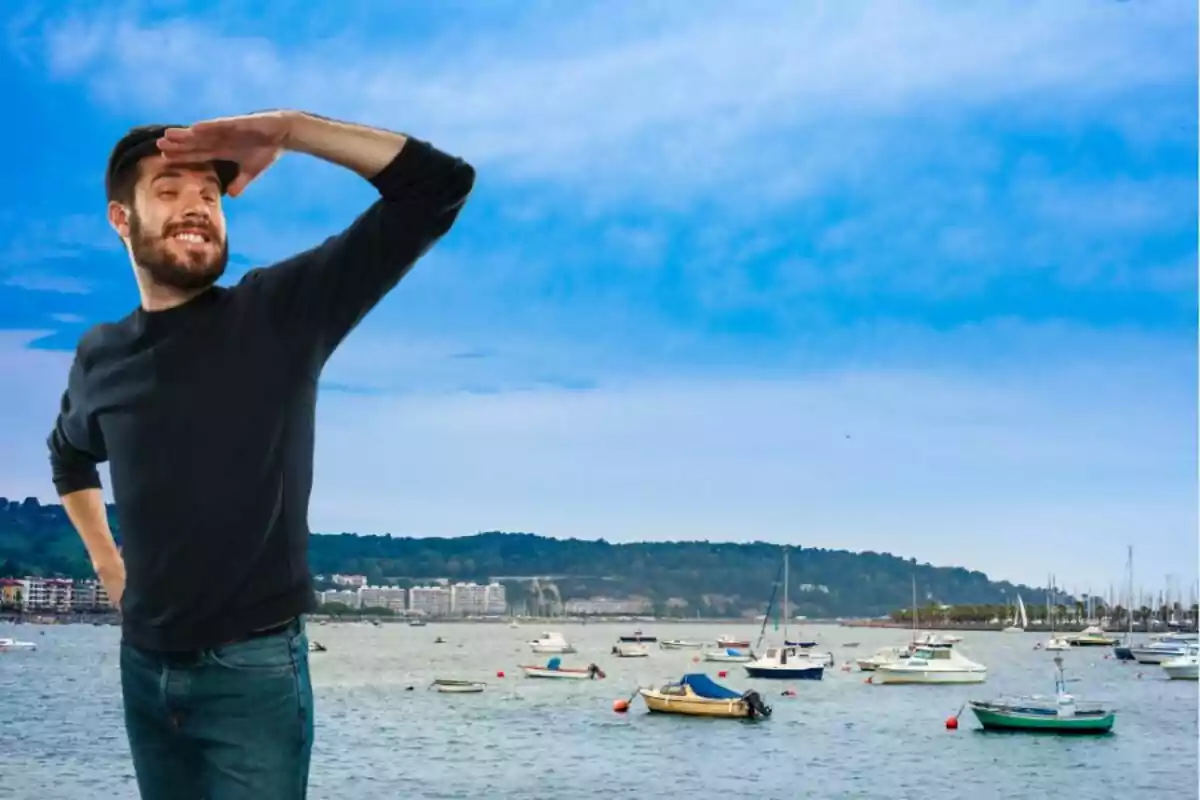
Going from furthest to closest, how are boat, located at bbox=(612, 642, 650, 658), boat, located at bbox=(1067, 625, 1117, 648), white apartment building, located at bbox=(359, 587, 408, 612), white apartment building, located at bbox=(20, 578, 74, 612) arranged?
white apartment building, located at bbox=(359, 587, 408, 612), white apartment building, located at bbox=(20, 578, 74, 612), boat, located at bbox=(1067, 625, 1117, 648), boat, located at bbox=(612, 642, 650, 658)

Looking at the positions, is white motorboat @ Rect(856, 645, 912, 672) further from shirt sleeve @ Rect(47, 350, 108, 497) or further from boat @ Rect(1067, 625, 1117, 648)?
shirt sleeve @ Rect(47, 350, 108, 497)

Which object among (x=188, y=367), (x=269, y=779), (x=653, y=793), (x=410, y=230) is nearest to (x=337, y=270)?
(x=410, y=230)

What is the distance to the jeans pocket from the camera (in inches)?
63.4

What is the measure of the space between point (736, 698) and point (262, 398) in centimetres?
3337

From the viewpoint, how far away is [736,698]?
34.1 m

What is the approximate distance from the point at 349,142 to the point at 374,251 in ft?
0.40

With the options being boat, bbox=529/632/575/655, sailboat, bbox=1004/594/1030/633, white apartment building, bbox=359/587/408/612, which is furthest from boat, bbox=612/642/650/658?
sailboat, bbox=1004/594/1030/633

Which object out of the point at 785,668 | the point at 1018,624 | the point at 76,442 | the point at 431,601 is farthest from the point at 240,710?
the point at 431,601

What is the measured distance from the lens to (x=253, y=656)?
63.5 inches

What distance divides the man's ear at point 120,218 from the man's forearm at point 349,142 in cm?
23

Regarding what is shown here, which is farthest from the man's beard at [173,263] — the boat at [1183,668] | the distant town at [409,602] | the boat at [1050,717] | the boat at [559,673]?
the distant town at [409,602]

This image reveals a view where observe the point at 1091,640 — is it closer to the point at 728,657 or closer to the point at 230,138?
the point at 728,657

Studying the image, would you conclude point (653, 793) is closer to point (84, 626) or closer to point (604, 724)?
point (604, 724)

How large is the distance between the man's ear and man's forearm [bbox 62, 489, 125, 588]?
37cm
